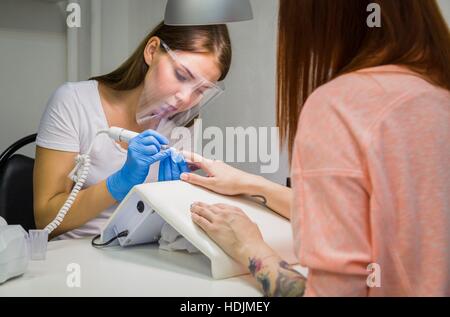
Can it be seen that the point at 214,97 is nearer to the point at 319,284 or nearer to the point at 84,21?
the point at 84,21

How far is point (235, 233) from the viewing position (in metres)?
0.98

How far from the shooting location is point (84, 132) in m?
1.49

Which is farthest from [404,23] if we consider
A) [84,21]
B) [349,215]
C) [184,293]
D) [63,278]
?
[84,21]

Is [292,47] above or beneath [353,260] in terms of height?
above

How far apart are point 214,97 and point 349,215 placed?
29.2 inches

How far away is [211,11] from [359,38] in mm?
496

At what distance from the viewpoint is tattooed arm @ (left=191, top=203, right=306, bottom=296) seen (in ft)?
2.80

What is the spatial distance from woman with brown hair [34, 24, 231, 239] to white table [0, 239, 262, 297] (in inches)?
11.0

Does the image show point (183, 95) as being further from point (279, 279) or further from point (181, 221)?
point (279, 279)

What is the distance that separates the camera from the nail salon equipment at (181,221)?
0.99 m

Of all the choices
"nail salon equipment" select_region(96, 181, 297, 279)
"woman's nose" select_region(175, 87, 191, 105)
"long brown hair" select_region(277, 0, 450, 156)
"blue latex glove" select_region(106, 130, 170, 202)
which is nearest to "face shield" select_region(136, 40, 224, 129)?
"woman's nose" select_region(175, 87, 191, 105)

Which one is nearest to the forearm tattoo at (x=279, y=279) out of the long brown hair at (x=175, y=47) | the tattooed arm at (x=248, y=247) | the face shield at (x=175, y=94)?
the tattooed arm at (x=248, y=247)

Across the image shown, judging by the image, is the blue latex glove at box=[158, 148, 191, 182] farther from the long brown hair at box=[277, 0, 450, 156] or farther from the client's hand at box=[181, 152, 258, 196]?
the long brown hair at box=[277, 0, 450, 156]

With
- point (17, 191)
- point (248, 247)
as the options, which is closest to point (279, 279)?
point (248, 247)
